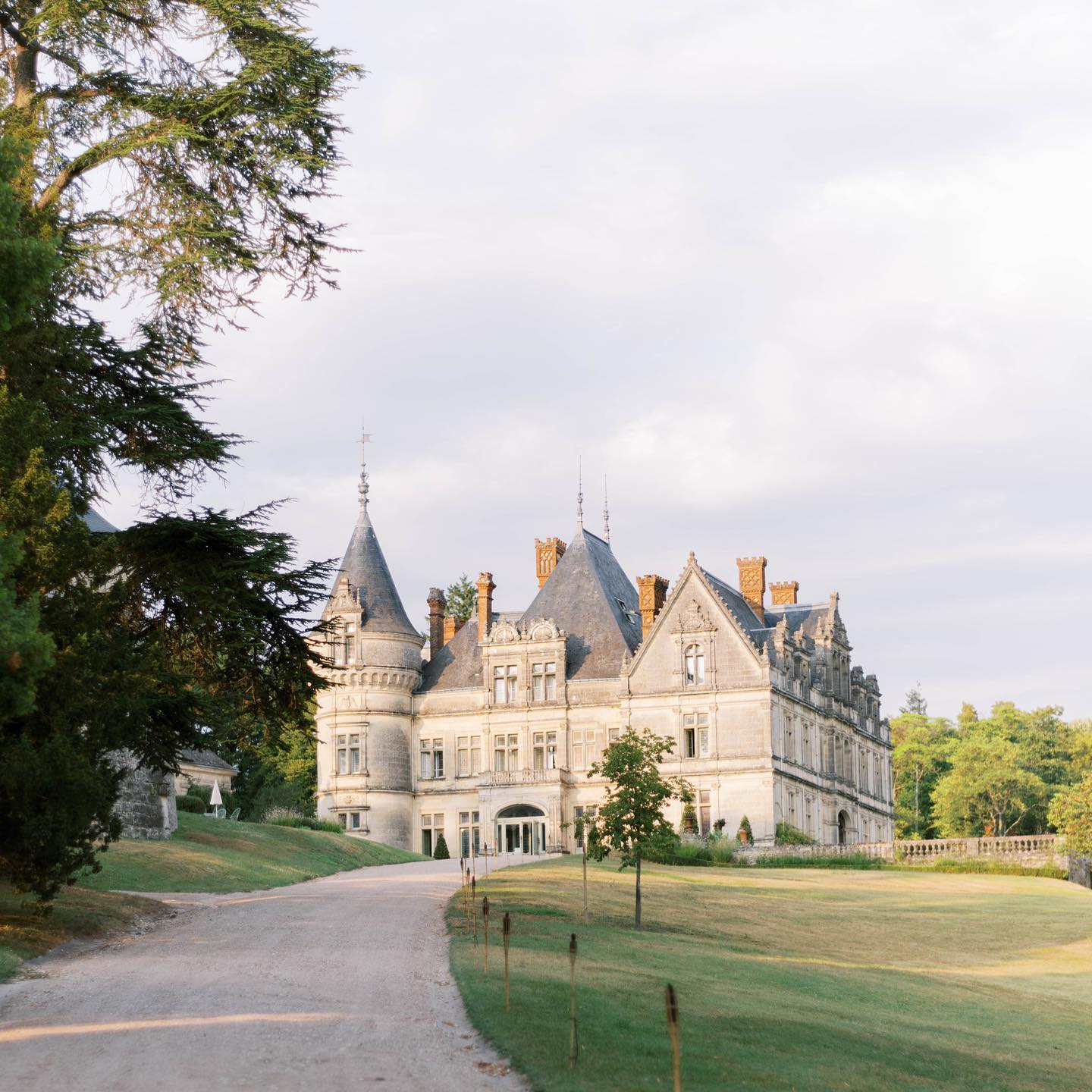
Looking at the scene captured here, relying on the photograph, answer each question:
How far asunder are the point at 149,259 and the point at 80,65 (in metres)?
3.46

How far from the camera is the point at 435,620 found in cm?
7162

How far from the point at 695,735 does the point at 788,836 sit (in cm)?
520

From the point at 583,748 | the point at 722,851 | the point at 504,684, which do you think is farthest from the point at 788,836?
the point at 504,684

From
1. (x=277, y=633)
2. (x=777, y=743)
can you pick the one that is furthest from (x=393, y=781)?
(x=277, y=633)

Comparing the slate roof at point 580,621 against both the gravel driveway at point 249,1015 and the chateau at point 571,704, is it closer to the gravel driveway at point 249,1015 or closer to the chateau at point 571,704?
the chateau at point 571,704

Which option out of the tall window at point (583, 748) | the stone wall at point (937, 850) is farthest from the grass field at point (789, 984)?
the tall window at point (583, 748)

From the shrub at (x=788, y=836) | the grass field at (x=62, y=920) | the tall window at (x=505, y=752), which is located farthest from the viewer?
the tall window at (x=505, y=752)

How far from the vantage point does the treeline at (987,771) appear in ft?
281

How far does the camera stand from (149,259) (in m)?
25.5

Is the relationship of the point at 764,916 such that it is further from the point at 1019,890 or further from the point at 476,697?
the point at 476,697

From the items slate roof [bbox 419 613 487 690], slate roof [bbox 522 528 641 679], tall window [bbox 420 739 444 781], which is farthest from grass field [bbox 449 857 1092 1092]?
slate roof [bbox 419 613 487 690]

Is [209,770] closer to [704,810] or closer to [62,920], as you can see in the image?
[704,810]

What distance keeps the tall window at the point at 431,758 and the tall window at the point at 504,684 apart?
11.5ft

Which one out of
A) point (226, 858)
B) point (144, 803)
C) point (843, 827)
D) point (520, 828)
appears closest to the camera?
point (226, 858)
